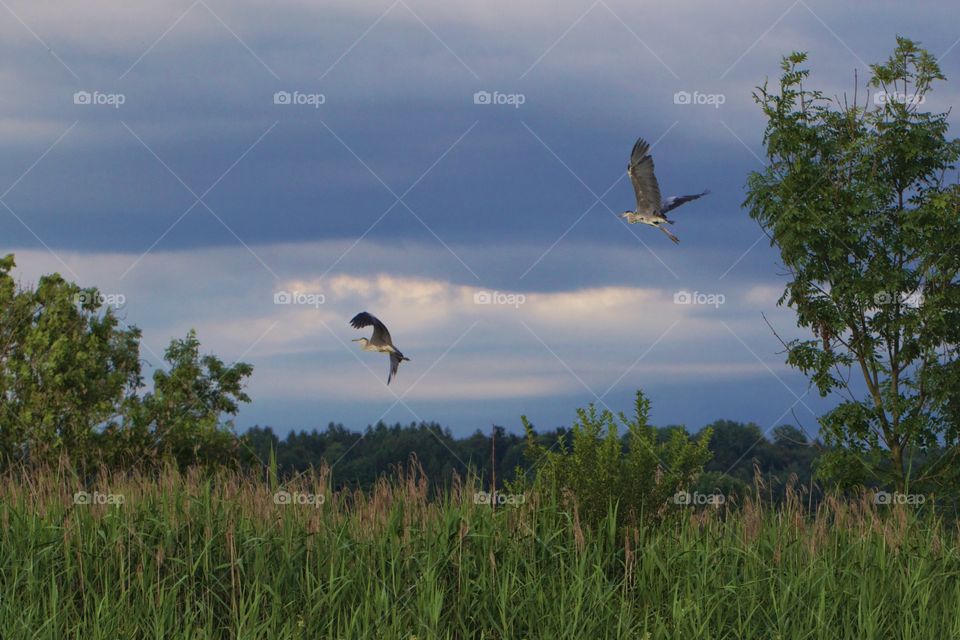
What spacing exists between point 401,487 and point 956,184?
11.5m

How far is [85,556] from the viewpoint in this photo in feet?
29.5

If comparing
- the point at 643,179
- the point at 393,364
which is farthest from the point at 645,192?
the point at 393,364

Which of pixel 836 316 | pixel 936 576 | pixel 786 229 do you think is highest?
pixel 786 229

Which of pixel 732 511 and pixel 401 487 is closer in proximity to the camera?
pixel 401 487

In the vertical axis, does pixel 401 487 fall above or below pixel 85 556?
above

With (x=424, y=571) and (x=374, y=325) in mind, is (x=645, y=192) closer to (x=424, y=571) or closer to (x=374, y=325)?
(x=374, y=325)

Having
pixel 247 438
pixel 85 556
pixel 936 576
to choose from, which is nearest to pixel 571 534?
pixel 936 576

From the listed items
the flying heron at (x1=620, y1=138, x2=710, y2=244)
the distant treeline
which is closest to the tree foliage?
the distant treeline

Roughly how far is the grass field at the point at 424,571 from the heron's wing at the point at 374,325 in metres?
1.86

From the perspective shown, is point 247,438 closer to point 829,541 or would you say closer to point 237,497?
point 237,497

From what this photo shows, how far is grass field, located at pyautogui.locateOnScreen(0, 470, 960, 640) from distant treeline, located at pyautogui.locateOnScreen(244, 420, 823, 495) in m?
0.44

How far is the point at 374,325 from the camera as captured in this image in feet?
36.2

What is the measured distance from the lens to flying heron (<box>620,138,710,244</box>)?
12.5 metres

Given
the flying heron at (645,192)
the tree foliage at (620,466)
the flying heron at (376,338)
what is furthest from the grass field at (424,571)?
the flying heron at (645,192)
